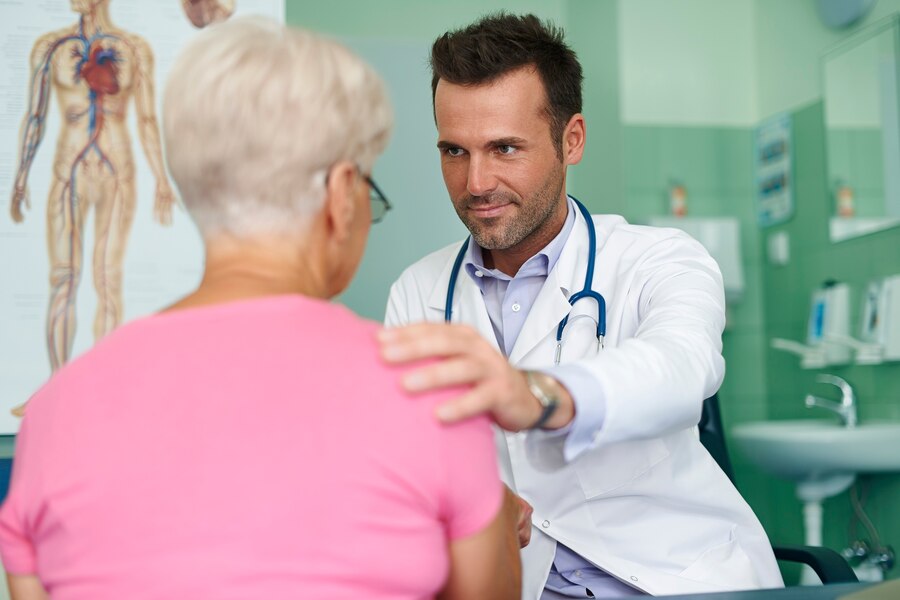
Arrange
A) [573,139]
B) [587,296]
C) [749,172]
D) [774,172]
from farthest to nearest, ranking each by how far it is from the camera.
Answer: [749,172] → [774,172] → [573,139] → [587,296]

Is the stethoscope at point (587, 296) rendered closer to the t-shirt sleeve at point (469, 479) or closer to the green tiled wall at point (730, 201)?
the t-shirt sleeve at point (469, 479)

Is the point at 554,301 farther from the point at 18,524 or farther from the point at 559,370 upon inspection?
the point at 18,524

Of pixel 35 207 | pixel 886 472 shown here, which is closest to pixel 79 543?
pixel 35 207

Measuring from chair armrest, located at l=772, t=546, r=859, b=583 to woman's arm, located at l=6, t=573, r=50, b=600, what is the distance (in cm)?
112

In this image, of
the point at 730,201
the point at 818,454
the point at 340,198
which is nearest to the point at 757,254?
the point at 730,201

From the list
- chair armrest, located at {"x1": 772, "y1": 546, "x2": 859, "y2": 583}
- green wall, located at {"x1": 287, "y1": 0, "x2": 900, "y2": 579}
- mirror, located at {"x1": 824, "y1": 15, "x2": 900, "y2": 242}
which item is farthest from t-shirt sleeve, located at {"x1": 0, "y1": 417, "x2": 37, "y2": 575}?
mirror, located at {"x1": 824, "y1": 15, "x2": 900, "y2": 242}

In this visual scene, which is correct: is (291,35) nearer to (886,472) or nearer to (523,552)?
(523,552)

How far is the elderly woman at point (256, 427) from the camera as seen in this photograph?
70 cm

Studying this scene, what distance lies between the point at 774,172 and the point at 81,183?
2644 millimetres

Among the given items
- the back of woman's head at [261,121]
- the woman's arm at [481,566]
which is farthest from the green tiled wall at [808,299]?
the back of woman's head at [261,121]

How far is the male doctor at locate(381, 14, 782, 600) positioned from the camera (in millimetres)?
986

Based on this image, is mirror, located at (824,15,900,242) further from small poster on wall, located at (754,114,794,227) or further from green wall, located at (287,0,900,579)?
small poster on wall, located at (754,114,794,227)

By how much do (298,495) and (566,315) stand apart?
36.0 inches

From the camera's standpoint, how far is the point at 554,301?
5.20 feet
